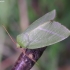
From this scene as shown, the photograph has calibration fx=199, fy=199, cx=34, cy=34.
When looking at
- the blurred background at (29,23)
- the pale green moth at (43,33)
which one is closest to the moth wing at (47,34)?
the pale green moth at (43,33)

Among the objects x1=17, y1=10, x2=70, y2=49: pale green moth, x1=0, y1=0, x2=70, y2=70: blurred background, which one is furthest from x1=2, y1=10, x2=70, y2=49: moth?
x1=0, y1=0, x2=70, y2=70: blurred background

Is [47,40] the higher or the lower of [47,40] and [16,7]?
the higher

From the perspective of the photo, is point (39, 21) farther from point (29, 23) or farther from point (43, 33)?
point (29, 23)

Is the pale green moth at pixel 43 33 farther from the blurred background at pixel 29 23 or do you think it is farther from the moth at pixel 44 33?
the blurred background at pixel 29 23

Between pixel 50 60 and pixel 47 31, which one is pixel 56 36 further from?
pixel 50 60

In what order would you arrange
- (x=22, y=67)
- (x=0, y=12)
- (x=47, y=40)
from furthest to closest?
(x=0, y=12), (x=47, y=40), (x=22, y=67)

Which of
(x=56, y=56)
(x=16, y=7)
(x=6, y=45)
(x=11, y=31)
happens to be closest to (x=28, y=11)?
(x=16, y=7)
